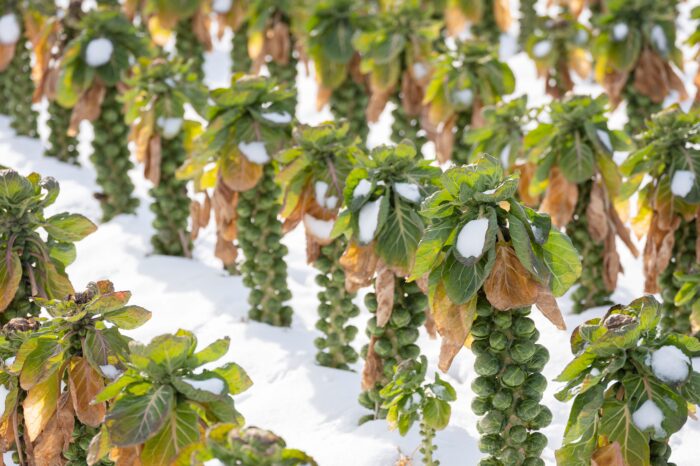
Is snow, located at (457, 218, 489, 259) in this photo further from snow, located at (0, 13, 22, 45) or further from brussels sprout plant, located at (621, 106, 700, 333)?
snow, located at (0, 13, 22, 45)

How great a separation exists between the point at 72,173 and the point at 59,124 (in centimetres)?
40

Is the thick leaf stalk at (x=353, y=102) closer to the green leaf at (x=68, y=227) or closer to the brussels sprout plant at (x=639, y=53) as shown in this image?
the brussels sprout plant at (x=639, y=53)

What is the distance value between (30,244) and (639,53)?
4.05 meters

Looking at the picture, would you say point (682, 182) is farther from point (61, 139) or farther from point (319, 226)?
point (61, 139)

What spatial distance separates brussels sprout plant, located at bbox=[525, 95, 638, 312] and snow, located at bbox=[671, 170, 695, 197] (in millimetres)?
410

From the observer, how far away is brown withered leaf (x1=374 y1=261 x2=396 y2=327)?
2.88 metres

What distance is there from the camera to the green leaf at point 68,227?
2.90 metres

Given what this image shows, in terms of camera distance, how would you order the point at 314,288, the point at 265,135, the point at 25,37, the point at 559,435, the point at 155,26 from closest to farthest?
the point at 559,435 < the point at 265,135 < the point at 314,288 < the point at 25,37 < the point at 155,26

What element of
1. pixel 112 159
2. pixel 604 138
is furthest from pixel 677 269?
pixel 112 159

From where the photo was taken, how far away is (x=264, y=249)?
3.85 m

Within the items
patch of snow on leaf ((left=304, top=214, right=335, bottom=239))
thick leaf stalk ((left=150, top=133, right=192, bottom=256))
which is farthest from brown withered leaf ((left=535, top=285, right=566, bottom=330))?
thick leaf stalk ((left=150, top=133, right=192, bottom=256))

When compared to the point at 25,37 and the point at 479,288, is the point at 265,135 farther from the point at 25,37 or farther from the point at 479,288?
the point at 25,37

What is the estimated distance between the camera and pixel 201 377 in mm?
2146

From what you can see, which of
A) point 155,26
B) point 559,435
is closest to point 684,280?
point 559,435
